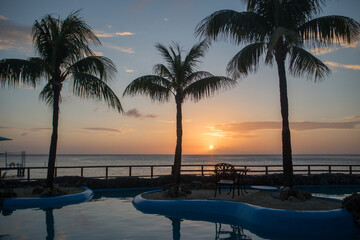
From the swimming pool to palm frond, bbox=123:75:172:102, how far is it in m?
5.79

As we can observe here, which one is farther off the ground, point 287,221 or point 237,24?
point 237,24

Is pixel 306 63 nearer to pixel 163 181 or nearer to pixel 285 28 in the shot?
pixel 285 28

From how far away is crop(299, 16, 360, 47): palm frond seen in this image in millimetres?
11406

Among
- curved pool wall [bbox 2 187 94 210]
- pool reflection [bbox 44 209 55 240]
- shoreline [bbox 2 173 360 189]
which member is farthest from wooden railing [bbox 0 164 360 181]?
pool reflection [bbox 44 209 55 240]

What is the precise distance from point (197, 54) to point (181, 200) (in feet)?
23.2

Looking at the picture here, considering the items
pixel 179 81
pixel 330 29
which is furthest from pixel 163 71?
pixel 330 29

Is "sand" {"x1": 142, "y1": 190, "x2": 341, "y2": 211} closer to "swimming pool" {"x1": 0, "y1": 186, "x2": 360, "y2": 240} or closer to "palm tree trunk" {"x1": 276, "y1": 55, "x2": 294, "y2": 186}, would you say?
"palm tree trunk" {"x1": 276, "y1": 55, "x2": 294, "y2": 186}

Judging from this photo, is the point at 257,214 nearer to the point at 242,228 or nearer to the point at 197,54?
the point at 242,228

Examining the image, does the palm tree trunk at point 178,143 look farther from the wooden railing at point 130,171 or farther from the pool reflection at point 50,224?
the pool reflection at point 50,224

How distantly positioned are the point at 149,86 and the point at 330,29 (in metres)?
8.09

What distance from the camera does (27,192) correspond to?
45.2ft

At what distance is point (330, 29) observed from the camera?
38.8ft

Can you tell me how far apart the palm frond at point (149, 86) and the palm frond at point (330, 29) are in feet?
21.0

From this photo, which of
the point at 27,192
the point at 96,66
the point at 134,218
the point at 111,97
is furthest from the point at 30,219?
the point at 96,66
